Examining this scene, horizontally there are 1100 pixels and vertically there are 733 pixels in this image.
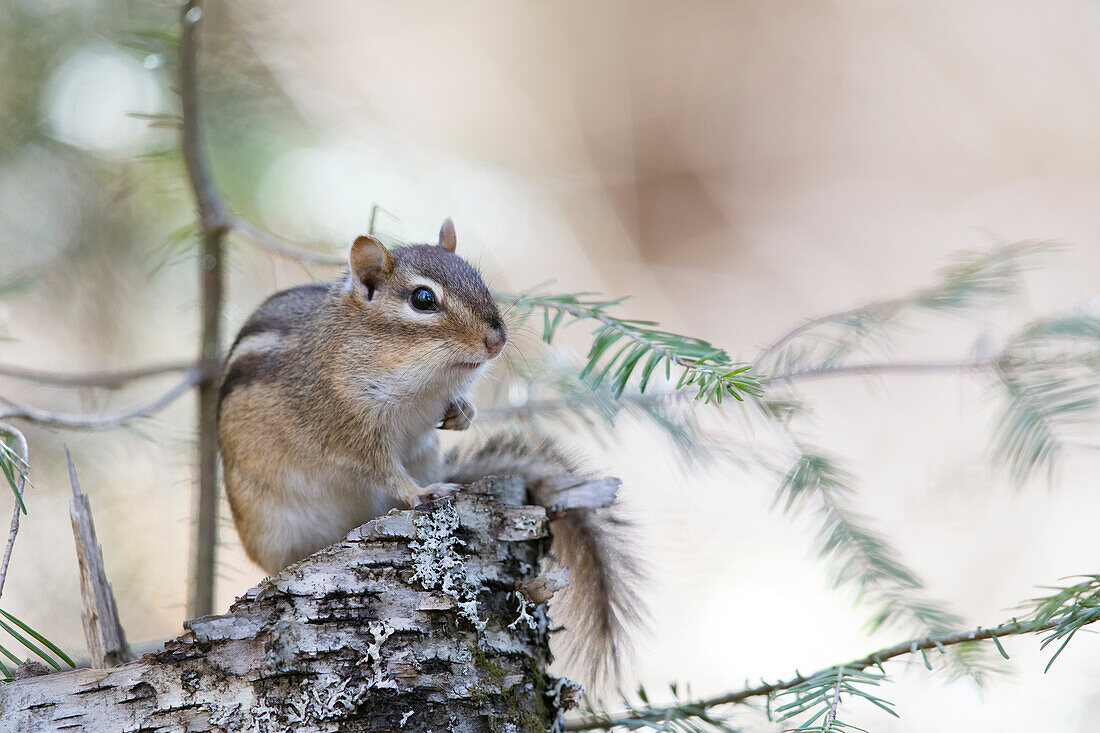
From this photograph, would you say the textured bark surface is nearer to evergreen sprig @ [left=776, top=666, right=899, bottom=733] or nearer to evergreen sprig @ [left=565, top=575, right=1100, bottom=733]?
evergreen sprig @ [left=565, top=575, right=1100, bottom=733]

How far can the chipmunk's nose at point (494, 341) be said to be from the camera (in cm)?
153

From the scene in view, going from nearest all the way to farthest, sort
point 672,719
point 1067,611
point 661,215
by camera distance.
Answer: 1. point 1067,611
2. point 672,719
3. point 661,215

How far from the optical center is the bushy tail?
1.53 metres

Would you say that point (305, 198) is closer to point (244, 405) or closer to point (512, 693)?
point (244, 405)

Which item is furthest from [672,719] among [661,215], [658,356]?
[661,215]

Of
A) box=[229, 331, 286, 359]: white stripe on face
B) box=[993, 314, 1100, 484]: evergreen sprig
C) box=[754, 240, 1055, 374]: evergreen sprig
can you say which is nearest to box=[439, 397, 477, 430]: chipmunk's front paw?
box=[229, 331, 286, 359]: white stripe on face

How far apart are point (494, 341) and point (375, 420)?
272mm

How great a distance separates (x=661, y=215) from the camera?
4246 millimetres

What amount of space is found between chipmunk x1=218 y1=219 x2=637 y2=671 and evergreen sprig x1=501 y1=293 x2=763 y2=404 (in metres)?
0.22

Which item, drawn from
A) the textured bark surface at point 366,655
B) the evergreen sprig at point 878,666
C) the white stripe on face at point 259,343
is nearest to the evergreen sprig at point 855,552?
the evergreen sprig at point 878,666

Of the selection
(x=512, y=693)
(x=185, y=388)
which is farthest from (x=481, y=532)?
(x=185, y=388)

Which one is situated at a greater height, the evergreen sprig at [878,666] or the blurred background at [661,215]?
the blurred background at [661,215]

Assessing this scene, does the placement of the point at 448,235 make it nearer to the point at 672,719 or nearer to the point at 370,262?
the point at 370,262

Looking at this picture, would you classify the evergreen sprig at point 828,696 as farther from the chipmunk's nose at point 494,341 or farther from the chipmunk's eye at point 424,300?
the chipmunk's eye at point 424,300
